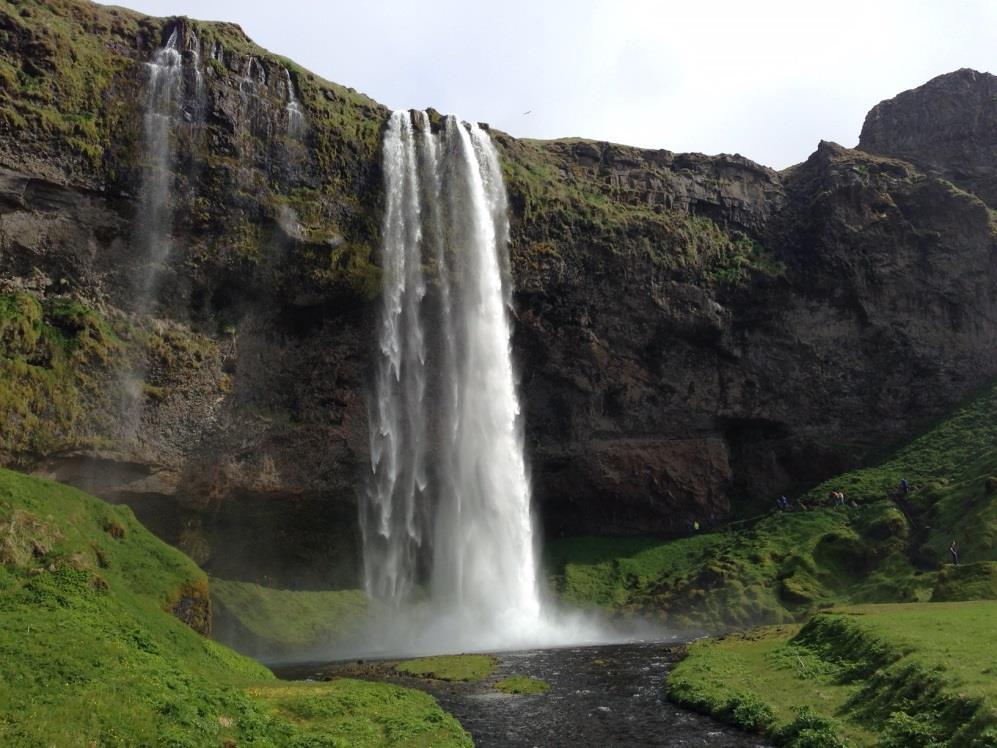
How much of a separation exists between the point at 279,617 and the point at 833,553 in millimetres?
34942

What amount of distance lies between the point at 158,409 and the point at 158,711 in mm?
32920

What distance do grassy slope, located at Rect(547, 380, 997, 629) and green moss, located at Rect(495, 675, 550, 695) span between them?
18.7 metres

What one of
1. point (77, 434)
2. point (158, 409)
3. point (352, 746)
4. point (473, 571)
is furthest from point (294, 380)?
point (352, 746)

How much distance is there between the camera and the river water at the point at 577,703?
20047 mm

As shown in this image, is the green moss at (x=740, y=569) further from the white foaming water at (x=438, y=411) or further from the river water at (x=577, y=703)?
the river water at (x=577, y=703)

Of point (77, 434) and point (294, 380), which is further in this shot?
point (294, 380)

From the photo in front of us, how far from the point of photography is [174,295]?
47281 millimetres

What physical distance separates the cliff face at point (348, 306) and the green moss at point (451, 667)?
19894 mm

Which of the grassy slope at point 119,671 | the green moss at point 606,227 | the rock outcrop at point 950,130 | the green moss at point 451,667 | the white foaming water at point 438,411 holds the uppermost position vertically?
the rock outcrop at point 950,130

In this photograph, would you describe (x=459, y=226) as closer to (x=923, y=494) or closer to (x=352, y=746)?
(x=923, y=494)

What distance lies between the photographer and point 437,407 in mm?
53875

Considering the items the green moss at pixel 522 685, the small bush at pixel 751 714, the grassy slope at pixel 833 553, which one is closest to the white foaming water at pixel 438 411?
the grassy slope at pixel 833 553

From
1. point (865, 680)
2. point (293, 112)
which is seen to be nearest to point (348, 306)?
point (293, 112)

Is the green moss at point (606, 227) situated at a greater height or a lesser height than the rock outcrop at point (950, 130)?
lesser
